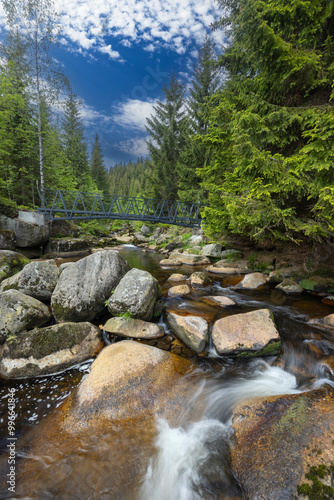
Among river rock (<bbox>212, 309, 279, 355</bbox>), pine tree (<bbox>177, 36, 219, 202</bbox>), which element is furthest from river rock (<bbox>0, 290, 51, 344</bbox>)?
pine tree (<bbox>177, 36, 219, 202</bbox>)

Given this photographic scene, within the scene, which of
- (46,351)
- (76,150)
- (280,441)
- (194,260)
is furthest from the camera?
(76,150)

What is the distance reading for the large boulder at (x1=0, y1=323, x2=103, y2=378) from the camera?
3.25 meters

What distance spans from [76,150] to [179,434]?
27.6 meters

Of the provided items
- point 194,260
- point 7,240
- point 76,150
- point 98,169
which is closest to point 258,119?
point 194,260

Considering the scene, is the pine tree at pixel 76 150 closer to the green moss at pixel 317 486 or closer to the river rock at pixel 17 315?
the river rock at pixel 17 315

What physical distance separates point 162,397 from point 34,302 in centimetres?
340

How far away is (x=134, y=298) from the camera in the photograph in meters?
4.46

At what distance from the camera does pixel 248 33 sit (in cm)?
476

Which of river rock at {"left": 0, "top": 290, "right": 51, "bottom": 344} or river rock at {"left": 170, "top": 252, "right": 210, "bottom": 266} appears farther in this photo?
river rock at {"left": 170, "top": 252, "right": 210, "bottom": 266}

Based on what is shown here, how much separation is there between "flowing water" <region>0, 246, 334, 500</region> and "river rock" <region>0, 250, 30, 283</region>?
438 cm

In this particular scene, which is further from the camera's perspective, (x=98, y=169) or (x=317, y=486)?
(x=98, y=169)

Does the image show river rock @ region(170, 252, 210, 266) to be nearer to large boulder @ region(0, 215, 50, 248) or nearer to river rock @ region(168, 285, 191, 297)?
river rock @ region(168, 285, 191, 297)

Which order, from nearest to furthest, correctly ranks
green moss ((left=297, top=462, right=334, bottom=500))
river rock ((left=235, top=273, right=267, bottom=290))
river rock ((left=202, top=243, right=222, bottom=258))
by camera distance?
green moss ((left=297, top=462, right=334, bottom=500)), river rock ((left=235, top=273, right=267, bottom=290)), river rock ((left=202, top=243, right=222, bottom=258))

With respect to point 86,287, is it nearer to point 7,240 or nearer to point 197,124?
point 7,240
